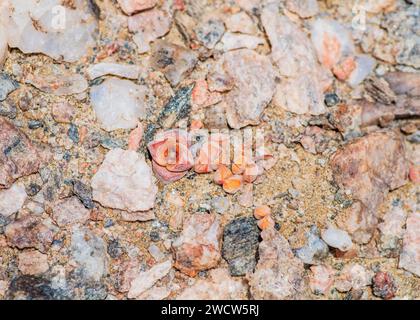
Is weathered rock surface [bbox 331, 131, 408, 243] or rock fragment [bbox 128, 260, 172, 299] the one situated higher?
weathered rock surface [bbox 331, 131, 408, 243]

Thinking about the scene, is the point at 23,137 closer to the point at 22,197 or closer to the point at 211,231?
the point at 22,197

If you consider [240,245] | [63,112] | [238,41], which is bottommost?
[240,245]

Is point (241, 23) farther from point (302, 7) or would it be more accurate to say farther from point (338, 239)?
point (338, 239)

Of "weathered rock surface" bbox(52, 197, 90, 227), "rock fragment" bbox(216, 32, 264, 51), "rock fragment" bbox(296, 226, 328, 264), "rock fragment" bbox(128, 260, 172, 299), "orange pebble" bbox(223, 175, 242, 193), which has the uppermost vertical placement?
"rock fragment" bbox(216, 32, 264, 51)

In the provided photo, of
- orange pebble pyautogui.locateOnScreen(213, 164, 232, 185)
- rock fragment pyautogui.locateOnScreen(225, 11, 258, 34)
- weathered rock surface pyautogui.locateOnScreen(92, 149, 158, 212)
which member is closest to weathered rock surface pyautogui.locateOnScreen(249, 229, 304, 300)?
orange pebble pyautogui.locateOnScreen(213, 164, 232, 185)

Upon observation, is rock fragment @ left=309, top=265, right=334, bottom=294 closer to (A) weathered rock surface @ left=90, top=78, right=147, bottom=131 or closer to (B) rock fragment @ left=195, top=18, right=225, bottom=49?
(A) weathered rock surface @ left=90, top=78, right=147, bottom=131

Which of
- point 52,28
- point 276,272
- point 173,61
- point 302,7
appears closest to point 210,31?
point 173,61
